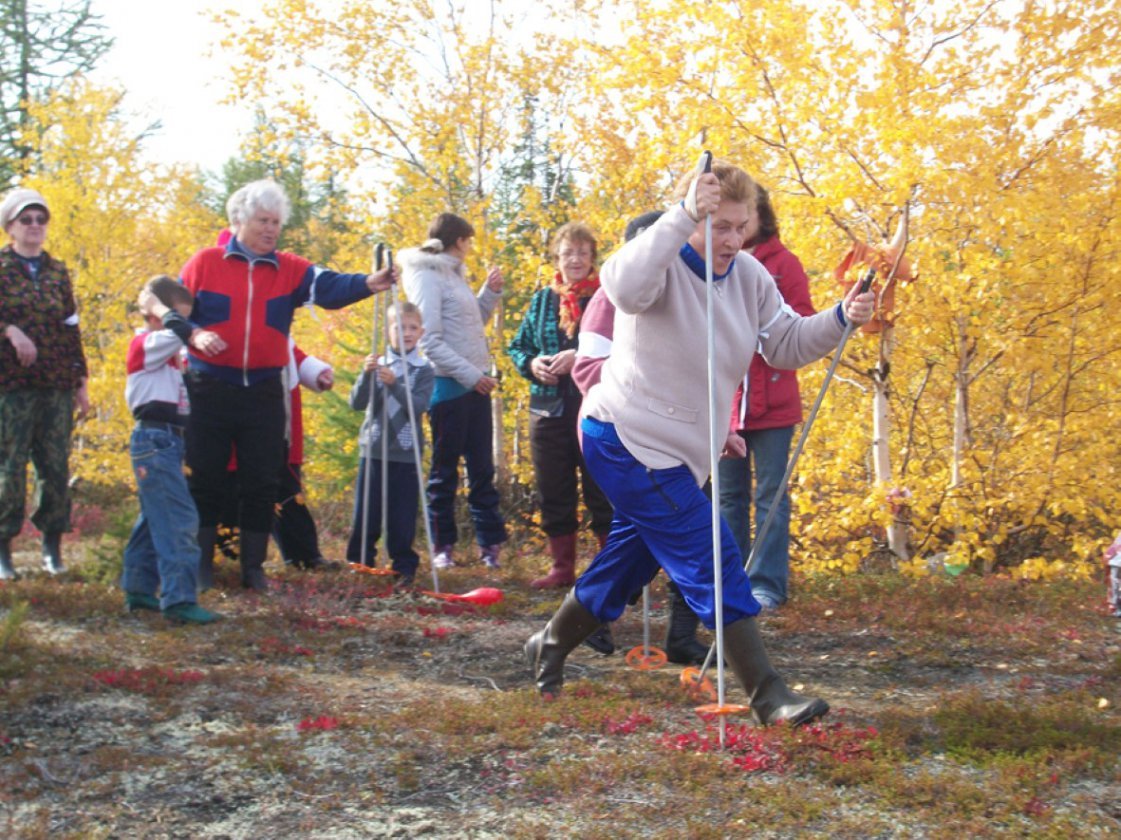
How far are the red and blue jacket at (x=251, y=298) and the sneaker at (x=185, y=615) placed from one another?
1.30 meters

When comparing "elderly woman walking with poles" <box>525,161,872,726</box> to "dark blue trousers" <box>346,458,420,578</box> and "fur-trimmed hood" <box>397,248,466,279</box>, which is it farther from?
"fur-trimmed hood" <box>397,248,466,279</box>

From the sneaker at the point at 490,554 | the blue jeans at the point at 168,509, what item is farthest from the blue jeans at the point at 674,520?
the sneaker at the point at 490,554

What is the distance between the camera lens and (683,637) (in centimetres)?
534

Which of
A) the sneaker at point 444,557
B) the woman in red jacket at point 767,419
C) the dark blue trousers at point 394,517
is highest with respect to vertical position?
the woman in red jacket at point 767,419

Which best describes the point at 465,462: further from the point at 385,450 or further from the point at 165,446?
the point at 165,446

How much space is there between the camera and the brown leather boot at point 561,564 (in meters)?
7.43

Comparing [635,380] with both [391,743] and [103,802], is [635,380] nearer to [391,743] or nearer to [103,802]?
[391,743]

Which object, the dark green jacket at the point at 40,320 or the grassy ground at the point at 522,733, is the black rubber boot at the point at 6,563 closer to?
the dark green jacket at the point at 40,320

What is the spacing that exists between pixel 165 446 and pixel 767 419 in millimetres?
2993

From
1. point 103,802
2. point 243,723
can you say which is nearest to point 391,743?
point 243,723

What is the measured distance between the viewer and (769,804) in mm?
3424

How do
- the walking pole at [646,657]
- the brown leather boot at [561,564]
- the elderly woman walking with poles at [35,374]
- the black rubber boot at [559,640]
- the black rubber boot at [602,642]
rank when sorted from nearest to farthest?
1. the black rubber boot at [559,640]
2. the walking pole at [646,657]
3. the black rubber boot at [602,642]
4. the brown leather boot at [561,564]
5. the elderly woman walking with poles at [35,374]

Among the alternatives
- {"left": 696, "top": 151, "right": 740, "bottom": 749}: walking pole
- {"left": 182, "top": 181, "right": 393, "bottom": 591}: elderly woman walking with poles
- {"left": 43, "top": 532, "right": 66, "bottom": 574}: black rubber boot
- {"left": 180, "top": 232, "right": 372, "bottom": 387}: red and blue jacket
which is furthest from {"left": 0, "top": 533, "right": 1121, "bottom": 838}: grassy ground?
{"left": 43, "top": 532, "right": 66, "bottom": 574}: black rubber boot

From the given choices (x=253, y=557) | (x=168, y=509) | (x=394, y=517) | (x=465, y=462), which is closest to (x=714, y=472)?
(x=168, y=509)
